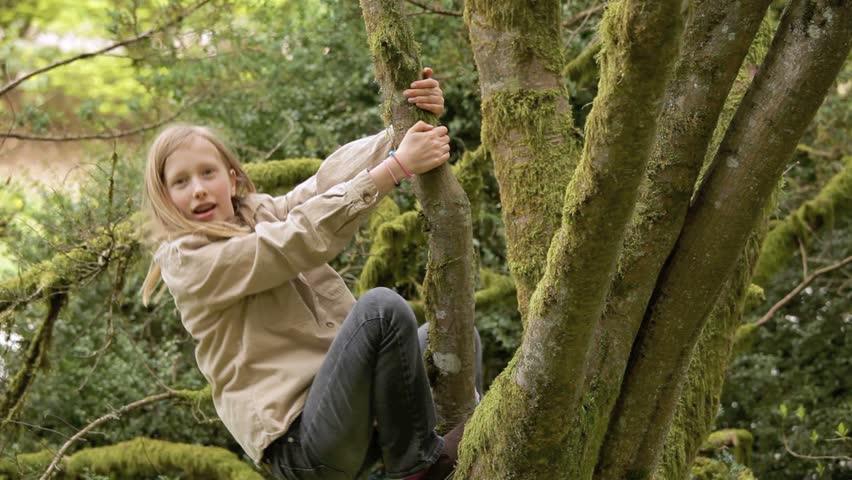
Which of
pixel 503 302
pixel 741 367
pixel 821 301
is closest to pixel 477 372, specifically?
pixel 503 302

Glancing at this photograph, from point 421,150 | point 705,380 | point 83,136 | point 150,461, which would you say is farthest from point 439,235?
point 83,136

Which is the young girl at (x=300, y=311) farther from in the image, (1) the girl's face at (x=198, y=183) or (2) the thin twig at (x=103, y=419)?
(2) the thin twig at (x=103, y=419)

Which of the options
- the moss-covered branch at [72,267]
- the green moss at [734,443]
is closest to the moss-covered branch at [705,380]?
the green moss at [734,443]

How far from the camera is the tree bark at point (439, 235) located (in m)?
2.34

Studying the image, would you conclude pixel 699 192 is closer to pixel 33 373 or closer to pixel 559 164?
pixel 559 164

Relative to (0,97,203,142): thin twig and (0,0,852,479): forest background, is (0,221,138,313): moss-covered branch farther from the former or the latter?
(0,97,203,142): thin twig

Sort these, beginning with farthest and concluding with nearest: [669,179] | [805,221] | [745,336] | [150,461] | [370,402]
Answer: [805,221] < [150,461] < [745,336] < [370,402] < [669,179]

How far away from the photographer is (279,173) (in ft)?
15.7

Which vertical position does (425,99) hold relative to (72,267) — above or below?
above

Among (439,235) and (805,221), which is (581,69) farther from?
(439,235)

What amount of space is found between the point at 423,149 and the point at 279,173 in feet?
8.50

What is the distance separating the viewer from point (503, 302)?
17.5 ft

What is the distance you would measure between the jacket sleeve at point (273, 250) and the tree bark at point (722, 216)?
0.84m

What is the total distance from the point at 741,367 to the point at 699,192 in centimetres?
458
